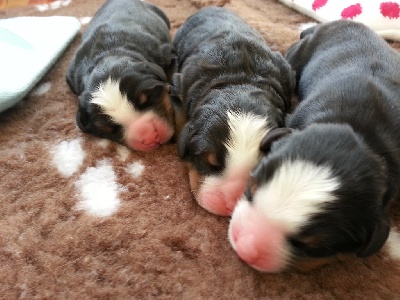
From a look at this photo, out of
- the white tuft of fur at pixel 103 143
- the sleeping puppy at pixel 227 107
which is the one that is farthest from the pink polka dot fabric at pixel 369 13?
the white tuft of fur at pixel 103 143

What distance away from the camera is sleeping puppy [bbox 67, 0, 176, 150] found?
249 cm

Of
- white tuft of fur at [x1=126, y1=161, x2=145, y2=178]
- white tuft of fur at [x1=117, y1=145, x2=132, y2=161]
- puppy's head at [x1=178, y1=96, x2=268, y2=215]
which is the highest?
puppy's head at [x1=178, y1=96, x2=268, y2=215]

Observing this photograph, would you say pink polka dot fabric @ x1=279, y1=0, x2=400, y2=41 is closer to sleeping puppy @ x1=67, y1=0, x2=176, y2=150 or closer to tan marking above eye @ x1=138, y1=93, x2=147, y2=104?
sleeping puppy @ x1=67, y1=0, x2=176, y2=150

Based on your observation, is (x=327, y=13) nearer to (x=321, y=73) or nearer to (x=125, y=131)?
(x=321, y=73)

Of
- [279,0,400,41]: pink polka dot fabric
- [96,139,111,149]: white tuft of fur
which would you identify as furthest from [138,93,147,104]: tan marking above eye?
[279,0,400,41]: pink polka dot fabric

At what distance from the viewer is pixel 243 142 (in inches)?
76.7

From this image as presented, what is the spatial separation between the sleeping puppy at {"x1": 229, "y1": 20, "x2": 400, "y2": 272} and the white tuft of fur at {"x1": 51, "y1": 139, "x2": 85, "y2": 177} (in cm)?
109

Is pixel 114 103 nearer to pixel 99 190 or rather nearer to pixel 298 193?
pixel 99 190

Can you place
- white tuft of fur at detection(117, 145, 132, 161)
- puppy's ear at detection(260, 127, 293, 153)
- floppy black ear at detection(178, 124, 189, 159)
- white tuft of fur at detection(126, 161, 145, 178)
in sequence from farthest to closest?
white tuft of fur at detection(117, 145, 132, 161), white tuft of fur at detection(126, 161, 145, 178), floppy black ear at detection(178, 124, 189, 159), puppy's ear at detection(260, 127, 293, 153)

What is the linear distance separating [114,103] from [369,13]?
6.69 feet

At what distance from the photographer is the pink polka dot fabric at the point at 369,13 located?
129 inches

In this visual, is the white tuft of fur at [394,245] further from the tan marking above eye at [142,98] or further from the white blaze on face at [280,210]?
the tan marking above eye at [142,98]

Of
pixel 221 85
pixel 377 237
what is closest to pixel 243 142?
pixel 221 85

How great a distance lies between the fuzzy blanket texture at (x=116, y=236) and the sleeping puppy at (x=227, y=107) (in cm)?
20
